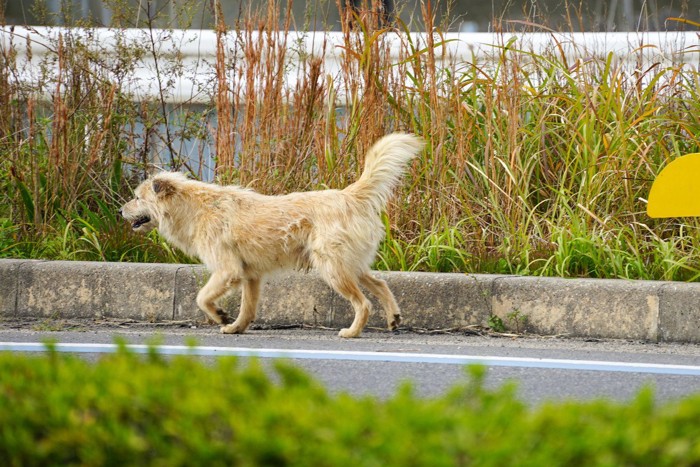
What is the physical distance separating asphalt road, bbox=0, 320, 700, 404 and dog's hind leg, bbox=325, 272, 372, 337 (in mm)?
94

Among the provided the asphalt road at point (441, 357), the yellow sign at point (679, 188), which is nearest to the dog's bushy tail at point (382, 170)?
the asphalt road at point (441, 357)

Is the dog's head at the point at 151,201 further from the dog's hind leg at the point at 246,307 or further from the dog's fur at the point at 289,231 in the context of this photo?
the dog's hind leg at the point at 246,307

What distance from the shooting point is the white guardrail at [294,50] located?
823cm

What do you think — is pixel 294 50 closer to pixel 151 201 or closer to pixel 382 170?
pixel 151 201

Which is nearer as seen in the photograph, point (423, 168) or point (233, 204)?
point (233, 204)

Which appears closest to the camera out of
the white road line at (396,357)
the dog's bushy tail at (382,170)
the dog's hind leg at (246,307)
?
the white road line at (396,357)

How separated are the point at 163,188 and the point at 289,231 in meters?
0.96

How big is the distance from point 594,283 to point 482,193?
1.53 meters

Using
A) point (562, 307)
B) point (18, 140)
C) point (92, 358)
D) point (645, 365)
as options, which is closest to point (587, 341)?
point (562, 307)

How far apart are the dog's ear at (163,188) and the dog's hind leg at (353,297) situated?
1253 mm

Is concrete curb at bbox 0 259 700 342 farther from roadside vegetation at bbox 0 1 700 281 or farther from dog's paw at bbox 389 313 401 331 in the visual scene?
roadside vegetation at bbox 0 1 700 281

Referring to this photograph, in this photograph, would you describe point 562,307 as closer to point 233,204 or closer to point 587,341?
point 587,341

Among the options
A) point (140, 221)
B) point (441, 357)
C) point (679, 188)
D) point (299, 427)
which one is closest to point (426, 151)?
point (140, 221)

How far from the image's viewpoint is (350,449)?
6.61 ft
